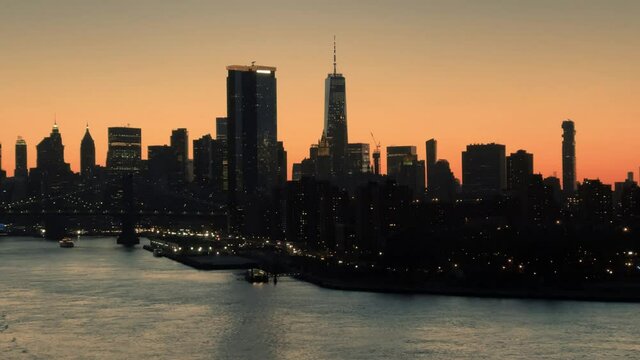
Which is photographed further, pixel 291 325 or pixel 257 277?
pixel 257 277

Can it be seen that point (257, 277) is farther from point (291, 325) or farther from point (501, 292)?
point (291, 325)

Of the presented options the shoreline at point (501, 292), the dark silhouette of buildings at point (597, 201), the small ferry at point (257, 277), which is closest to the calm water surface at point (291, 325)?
the shoreline at point (501, 292)

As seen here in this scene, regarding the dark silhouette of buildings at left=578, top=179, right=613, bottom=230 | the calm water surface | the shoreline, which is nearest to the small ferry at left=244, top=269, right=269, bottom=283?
the calm water surface

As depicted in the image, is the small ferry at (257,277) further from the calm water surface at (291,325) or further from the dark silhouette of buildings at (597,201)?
the dark silhouette of buildings at (597,201)

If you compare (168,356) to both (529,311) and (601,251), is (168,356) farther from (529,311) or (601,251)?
(601,251)

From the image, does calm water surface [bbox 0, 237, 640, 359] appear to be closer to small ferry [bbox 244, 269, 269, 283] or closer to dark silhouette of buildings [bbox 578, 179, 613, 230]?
small ferry [bbox 244, 269, 269, 283]

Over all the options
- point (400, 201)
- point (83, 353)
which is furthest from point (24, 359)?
point (400, 201)

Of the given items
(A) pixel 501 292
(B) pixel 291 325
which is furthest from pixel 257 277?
(B) pixel 291 325

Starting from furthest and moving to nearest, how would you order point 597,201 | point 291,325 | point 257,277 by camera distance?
point 597,201
point 257,277
point 291,325
